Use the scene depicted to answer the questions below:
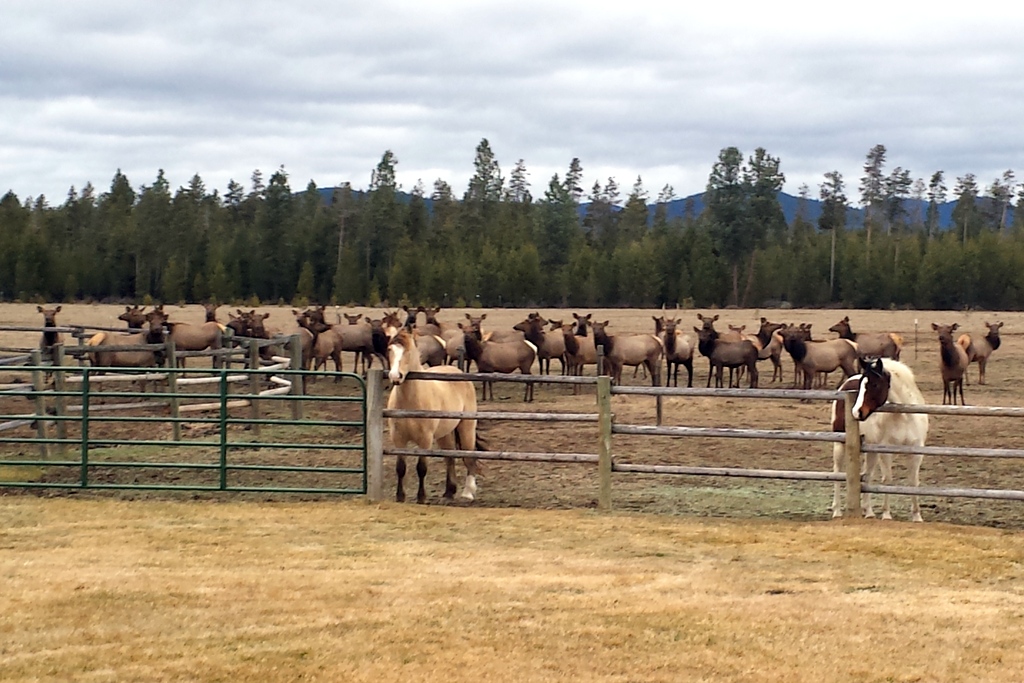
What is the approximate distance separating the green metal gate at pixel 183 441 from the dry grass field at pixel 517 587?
0.54 m

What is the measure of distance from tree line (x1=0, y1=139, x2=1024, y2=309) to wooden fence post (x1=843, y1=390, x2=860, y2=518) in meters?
72.2

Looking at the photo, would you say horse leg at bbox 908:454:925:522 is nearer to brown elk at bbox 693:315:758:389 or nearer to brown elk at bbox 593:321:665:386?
brown elk at bbox 693:315:758:389

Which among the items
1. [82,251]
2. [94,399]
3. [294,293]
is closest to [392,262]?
[294,293]

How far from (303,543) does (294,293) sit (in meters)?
87.8

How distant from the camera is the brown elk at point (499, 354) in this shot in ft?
93.6

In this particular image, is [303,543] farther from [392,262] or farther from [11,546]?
[392,262]

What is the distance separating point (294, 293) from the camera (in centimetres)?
9644

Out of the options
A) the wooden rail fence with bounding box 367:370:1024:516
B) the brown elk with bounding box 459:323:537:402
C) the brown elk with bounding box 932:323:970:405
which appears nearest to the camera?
the wooden rail fence with bounding box 367:370:1024:516

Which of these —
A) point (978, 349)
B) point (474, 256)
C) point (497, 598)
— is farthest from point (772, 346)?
point (474, 256)

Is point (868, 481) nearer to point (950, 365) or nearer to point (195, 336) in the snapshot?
point (950, 365)

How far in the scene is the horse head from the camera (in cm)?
1134

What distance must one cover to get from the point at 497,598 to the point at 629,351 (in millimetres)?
23655

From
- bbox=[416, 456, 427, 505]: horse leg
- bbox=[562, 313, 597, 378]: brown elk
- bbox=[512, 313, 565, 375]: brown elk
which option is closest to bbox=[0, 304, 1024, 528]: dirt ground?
bbox=[416, 456, 427, 505]: horse leg

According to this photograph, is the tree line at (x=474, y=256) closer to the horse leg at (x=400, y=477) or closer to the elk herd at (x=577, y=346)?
the elk herd at (x=577, y=346)
